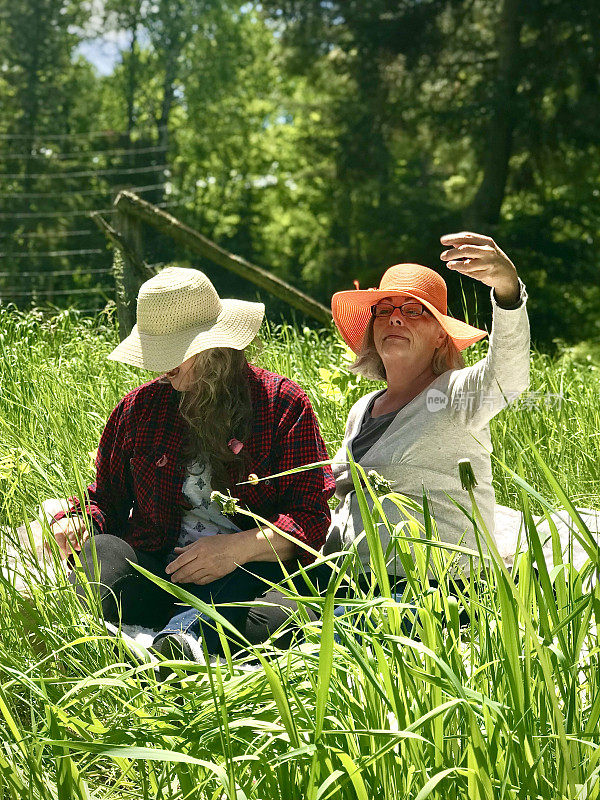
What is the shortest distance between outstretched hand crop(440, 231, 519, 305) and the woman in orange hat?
0.14ft

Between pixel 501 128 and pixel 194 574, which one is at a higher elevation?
pixel 501 128

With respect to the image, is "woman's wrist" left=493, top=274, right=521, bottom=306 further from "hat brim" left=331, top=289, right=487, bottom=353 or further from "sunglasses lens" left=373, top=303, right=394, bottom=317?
"sunglasses lens" left=373, top=303, right=394, bottom=317

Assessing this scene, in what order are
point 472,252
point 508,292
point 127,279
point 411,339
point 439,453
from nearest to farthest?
point 472,252 < point 508,292 < point 439,453 < point 411,339 < point 127,279

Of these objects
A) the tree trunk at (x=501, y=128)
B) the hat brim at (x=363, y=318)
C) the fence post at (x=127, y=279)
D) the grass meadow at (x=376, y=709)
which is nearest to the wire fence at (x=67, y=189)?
the tree trunk at (x=501, y=128)

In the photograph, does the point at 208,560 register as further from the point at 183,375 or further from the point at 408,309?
the point at 408,309

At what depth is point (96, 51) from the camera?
19594mm

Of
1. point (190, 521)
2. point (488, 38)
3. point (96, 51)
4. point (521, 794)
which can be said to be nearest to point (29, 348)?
point (190, 521)

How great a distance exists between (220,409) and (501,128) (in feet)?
36.4

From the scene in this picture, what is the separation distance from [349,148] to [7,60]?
7576 millimetres

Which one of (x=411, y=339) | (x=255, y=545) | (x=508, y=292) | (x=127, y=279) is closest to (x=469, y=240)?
(x=508, y=292)

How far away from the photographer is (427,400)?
2.71 meters

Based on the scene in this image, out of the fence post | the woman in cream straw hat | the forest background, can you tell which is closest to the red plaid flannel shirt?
the woman in cream straw hat

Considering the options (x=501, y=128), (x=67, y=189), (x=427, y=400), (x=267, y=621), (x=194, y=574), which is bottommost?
(x=267, y=621)

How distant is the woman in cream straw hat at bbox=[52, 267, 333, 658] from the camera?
2.48 meters
